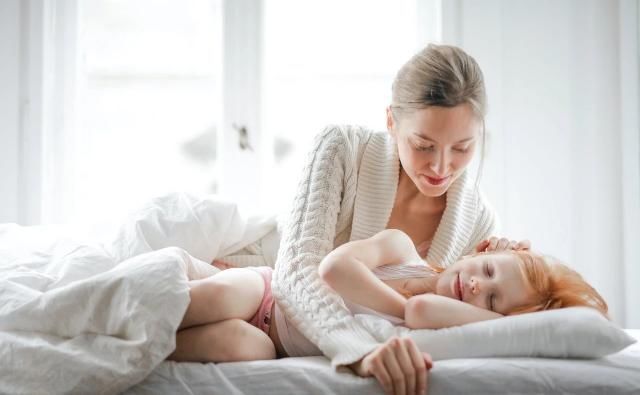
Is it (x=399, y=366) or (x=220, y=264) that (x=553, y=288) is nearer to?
(x=399, y=366)

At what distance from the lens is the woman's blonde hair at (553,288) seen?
130cm

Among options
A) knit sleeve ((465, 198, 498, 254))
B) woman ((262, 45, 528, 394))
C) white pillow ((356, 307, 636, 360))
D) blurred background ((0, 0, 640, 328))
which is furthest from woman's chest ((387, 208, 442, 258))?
blurred background ((0, 0, 640, 328))

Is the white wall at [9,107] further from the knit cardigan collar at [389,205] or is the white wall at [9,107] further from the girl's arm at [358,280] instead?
the girl's arm at [358,280]

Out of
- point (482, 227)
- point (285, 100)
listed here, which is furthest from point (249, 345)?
point (285, 100)

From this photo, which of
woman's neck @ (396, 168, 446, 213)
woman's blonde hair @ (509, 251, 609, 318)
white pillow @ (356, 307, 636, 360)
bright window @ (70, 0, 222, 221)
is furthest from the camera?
bright window @ (70, 0, 222, 221)

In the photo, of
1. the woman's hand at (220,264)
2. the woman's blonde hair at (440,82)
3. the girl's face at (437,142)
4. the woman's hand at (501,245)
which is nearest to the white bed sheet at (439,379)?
the woman's hand at (501,245)

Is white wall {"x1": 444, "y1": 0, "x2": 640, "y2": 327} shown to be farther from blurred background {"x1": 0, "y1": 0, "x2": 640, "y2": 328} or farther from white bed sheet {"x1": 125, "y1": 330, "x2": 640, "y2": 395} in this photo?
white bed sheet {"x1": 125, "y1": 330, "x2": 640, "y2": 395}

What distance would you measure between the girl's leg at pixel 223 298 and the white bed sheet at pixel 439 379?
136 millimetres

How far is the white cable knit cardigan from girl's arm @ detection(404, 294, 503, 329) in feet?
0.33

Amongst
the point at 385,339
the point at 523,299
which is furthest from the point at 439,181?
the point at 385,339

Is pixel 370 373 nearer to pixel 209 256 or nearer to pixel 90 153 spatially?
pixel 209 256

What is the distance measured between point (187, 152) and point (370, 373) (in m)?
1.73

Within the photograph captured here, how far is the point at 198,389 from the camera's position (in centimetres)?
110

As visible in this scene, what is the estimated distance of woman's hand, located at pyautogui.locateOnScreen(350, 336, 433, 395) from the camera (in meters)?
1.04
